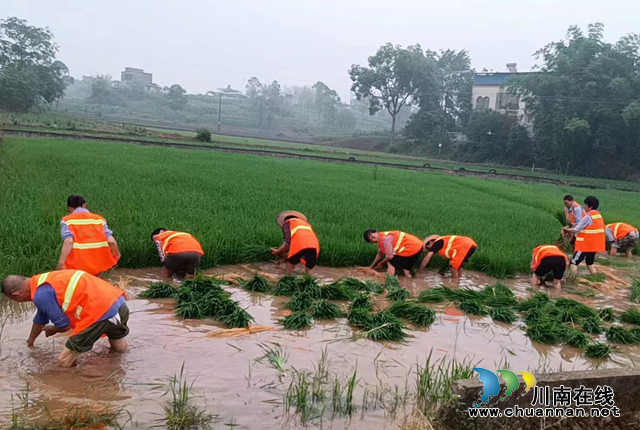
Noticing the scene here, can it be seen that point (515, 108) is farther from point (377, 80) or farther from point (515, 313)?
point (515, 313)

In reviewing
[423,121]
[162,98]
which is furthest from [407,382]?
[162,98]

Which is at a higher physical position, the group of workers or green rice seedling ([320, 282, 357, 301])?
the group of workers

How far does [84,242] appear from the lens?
16.9 feet

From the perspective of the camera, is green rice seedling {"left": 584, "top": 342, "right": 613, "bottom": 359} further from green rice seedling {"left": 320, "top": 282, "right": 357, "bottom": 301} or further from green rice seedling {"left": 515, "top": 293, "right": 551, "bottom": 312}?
green rice seedling {"left": 320, "top": 282, "right": 357, "bottom": 301}

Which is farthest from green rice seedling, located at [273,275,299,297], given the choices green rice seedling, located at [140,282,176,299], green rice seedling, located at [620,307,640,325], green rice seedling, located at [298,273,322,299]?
green rice seedling, located at [620,307,640,325]

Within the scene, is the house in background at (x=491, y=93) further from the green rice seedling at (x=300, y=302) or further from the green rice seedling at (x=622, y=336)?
the green rice seedling at (x=300, y=302)

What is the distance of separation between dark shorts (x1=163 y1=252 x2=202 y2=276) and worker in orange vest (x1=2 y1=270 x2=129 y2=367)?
6.74 feet

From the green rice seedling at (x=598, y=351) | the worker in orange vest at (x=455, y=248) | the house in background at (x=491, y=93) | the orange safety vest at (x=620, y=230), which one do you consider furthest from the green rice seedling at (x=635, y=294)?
the house in background at (x=491, y=93)

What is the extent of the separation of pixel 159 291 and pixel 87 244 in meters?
0.85

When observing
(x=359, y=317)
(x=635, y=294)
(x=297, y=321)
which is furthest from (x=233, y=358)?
(x=635, y=294)

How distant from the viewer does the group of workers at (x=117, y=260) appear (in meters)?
3.71

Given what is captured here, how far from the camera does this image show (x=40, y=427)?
2889 mm

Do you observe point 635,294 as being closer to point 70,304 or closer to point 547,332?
point 547,332

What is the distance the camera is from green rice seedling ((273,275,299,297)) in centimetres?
586
